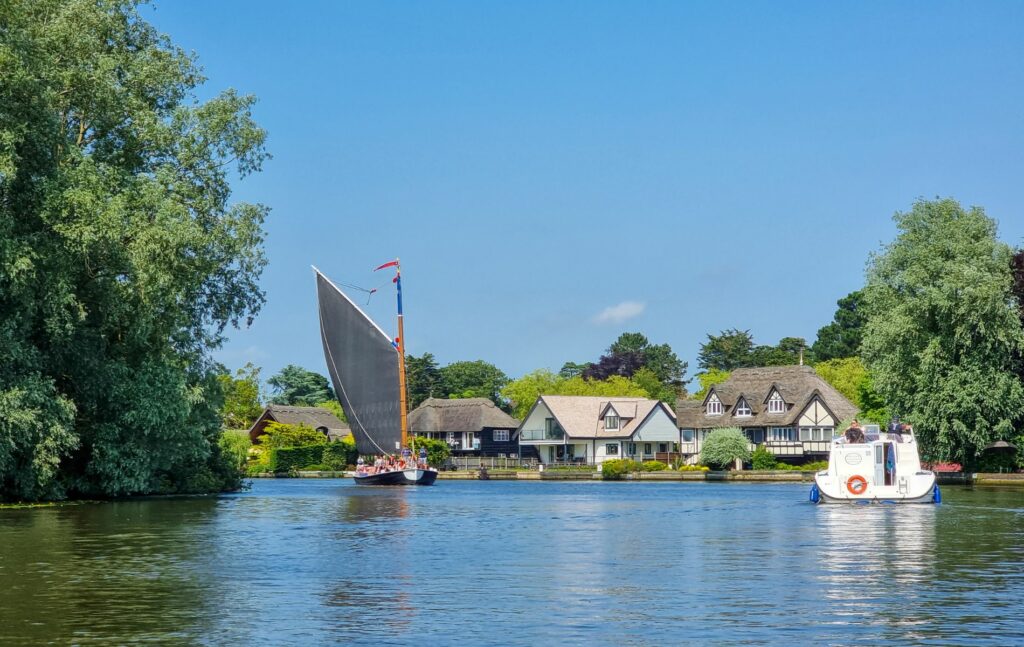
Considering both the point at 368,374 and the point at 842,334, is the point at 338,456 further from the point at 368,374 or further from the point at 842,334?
the point at 842,334

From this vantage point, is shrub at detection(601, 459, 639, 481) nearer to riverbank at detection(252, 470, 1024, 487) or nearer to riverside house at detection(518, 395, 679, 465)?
riverbank at detection(252, 470, 1024, 487)

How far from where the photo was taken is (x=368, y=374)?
281 feet

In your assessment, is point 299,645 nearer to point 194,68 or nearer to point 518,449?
point 194,68

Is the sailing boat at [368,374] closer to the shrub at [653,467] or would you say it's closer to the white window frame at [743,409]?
the shrub at [653,467]

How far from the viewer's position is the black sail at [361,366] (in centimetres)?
8488

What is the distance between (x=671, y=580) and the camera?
2300cm

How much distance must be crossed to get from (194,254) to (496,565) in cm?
2712

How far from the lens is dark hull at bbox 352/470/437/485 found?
8318 cm

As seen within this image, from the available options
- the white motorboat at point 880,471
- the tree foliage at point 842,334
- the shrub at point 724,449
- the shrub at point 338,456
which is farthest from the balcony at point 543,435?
the white motorboat at point 880,471

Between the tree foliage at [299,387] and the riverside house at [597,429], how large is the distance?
56984 millimetres

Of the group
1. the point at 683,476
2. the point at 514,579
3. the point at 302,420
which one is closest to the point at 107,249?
the point at 514,579

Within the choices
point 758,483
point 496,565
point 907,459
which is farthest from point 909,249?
point 496,565

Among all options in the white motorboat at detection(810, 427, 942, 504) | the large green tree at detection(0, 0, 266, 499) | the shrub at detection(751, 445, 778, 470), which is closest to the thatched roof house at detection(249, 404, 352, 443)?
the shrub at detection(751, 445, 778, 470)

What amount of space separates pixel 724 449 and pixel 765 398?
13.6 meters
